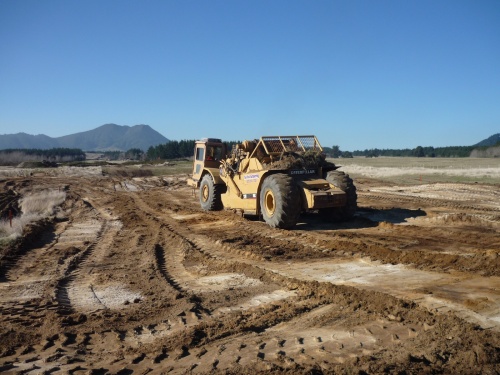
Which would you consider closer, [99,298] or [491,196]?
[99,298]

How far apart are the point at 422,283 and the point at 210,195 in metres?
10.3

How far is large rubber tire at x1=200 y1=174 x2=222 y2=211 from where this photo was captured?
52.0 feet

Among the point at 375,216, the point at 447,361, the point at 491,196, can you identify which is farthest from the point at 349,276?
the point at 491,196

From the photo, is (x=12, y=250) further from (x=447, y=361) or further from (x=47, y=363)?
(x=447, y=361)

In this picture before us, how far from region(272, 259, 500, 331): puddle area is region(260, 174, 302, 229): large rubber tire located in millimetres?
3082

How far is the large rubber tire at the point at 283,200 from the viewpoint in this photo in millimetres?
11219

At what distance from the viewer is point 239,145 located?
14.4 meters

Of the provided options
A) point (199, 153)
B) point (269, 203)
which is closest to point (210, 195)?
point (199, 153)

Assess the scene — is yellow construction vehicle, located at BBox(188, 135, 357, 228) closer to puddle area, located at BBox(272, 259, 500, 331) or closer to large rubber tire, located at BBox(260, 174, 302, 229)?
large rubber tire, located at BBox(260, 174, 302, 229)

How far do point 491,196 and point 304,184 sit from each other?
10.8 meters

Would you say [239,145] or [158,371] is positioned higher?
[239,145]

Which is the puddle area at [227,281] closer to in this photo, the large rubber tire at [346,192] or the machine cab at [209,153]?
the large rubber tire at [346,192]

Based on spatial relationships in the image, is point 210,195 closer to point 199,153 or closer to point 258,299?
point 199,153

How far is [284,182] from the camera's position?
11.4 meters
